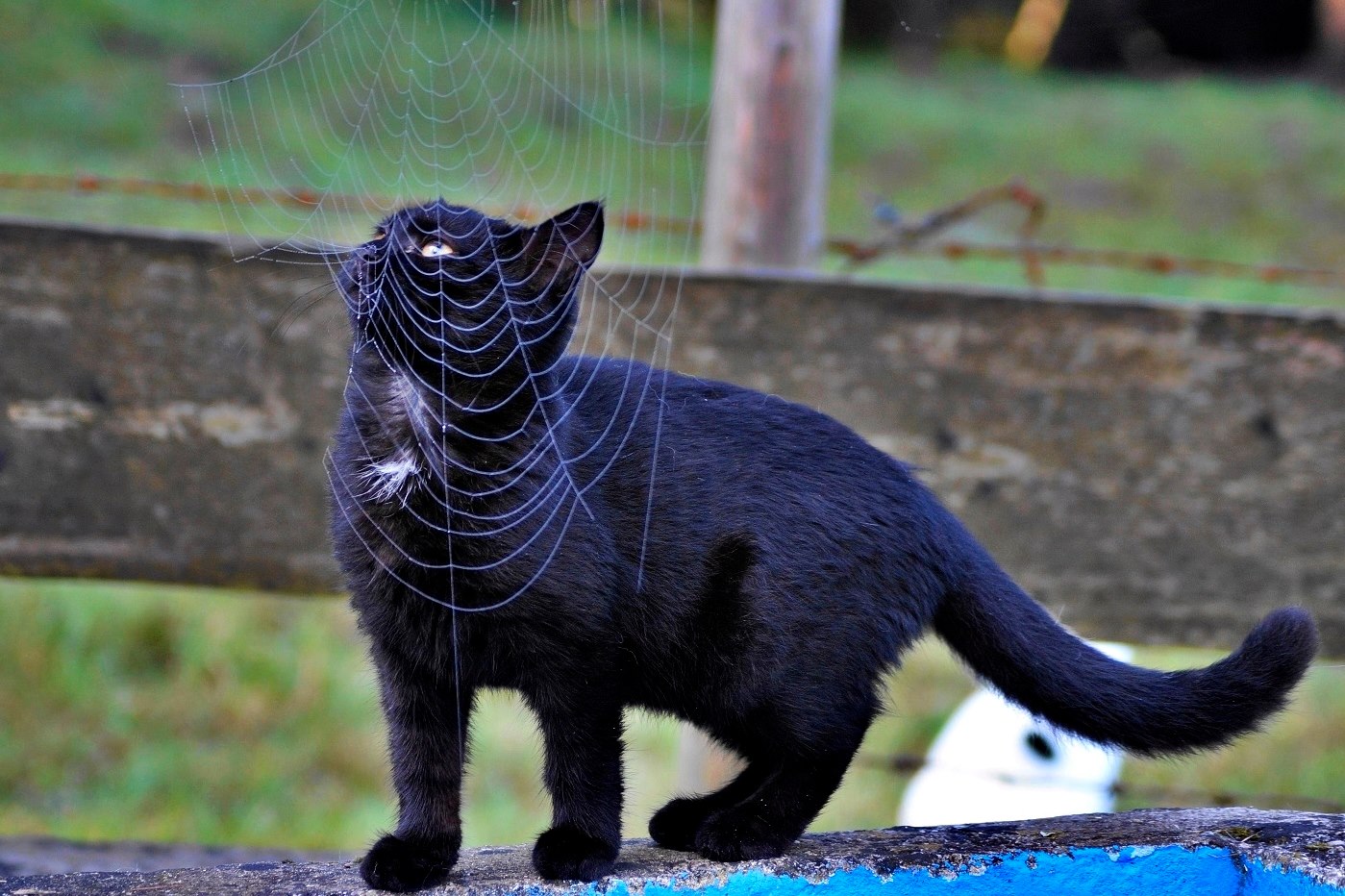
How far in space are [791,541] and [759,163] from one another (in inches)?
49.1

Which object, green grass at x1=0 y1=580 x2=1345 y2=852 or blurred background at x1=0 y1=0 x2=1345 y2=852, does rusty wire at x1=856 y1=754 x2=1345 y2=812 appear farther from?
green grass at x1=0 y1=580 x2=1345 y2=852

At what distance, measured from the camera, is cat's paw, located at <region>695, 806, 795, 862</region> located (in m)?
1.78

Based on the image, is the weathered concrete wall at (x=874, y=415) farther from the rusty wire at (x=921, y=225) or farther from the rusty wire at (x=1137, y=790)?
the rusty wire at (x=1137, y=790)

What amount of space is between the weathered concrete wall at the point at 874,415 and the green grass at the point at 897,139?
4.33ft

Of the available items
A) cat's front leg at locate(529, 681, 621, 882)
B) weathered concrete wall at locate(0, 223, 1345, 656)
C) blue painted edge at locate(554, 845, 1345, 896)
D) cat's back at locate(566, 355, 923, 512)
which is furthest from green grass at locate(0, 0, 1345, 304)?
blue painted edge at locate(554, 845, 1345, 896)

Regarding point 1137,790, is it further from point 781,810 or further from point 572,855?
point 572,855

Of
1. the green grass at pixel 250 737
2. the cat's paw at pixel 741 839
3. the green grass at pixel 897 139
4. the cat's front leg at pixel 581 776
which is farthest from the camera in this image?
the green grass at pixel 897 139

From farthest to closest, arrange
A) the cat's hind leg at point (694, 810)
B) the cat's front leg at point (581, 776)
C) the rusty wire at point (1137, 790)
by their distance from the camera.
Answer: the rusty wire at point (1137, 790), the cat's hind leg at point (694, 810), the cat's front leg at point (581, 776)

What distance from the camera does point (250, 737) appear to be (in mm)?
4160

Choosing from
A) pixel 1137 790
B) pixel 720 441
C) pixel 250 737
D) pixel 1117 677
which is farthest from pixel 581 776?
pixel 250 737

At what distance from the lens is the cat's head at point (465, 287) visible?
1531 mm

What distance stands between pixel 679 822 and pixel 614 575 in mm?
470

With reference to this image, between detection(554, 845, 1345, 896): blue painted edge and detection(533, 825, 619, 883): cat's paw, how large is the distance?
0.16 m

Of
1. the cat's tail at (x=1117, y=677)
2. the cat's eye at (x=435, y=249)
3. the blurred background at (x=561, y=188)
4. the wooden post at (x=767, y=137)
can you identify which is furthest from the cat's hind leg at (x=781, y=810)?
the wooden post at (x=767, y=137)
